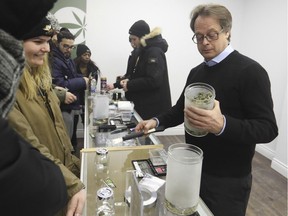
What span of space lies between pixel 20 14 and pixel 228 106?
109 centimetres

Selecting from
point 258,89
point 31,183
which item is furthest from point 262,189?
point 31,183

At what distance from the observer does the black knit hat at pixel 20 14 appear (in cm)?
38

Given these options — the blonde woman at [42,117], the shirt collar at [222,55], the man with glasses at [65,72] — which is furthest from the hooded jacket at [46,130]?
the man with glasses at [65,72]

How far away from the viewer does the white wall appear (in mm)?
3518

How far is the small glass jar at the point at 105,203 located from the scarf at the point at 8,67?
2.24ft

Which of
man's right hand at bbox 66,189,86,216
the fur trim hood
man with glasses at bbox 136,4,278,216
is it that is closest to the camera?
man's right hand at bbox 66,189,86,216

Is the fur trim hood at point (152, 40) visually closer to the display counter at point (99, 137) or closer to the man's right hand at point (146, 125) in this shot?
the display counter at point (99, 137)

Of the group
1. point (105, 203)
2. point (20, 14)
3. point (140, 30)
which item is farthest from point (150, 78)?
point (20, 14)

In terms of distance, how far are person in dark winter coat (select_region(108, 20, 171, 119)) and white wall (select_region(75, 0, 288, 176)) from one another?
1.09 meters

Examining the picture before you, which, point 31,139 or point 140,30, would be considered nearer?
point 31,139

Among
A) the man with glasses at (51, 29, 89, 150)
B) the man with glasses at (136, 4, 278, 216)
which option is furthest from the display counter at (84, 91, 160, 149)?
the man with glasses at (51, 29, 89, 150)

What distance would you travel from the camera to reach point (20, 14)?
15.7 inches

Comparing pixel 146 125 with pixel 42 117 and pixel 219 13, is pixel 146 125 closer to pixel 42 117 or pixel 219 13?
pixel 42 117

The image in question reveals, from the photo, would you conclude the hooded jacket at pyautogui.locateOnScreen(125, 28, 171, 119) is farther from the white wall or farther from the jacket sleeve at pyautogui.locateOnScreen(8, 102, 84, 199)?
the jacket sleeve at pyautogui.locateOnScreen(8, 102, 84, 199)
